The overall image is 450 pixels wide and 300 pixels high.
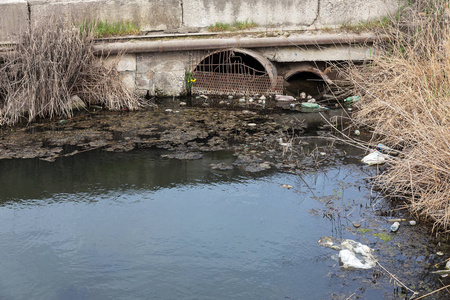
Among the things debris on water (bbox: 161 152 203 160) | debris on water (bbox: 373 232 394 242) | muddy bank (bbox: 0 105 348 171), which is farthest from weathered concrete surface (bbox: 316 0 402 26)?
debris on water (bbox: 373 232 394 242)

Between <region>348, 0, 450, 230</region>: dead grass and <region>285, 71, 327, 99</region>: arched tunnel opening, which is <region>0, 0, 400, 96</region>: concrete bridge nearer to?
<region>285, 71, 327, 99</region>: arched tunnel opening

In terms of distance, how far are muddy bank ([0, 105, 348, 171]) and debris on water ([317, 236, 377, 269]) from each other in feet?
5.12

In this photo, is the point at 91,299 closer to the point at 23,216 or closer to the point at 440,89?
the point at 23,216

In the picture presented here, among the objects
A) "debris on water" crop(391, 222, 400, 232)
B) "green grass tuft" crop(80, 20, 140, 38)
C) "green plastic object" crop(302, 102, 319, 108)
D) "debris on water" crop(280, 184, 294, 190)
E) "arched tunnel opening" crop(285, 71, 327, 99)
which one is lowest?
"debris on water" crop(391, 222, 400, 232)

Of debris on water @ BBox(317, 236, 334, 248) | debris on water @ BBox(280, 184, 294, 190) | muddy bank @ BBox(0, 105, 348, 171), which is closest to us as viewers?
debris on water @ BBox(317, 236, 334, 248)

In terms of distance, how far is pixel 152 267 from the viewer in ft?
11.8

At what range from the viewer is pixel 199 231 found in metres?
4.07

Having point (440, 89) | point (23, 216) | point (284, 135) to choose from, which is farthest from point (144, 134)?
point (440, 89)

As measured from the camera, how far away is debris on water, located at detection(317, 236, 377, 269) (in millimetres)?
3539

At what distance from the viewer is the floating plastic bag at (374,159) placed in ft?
17.4

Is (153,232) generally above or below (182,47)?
below

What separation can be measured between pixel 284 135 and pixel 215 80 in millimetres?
2526

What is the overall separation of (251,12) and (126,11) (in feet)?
6.59

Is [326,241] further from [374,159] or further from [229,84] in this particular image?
[229,84]
